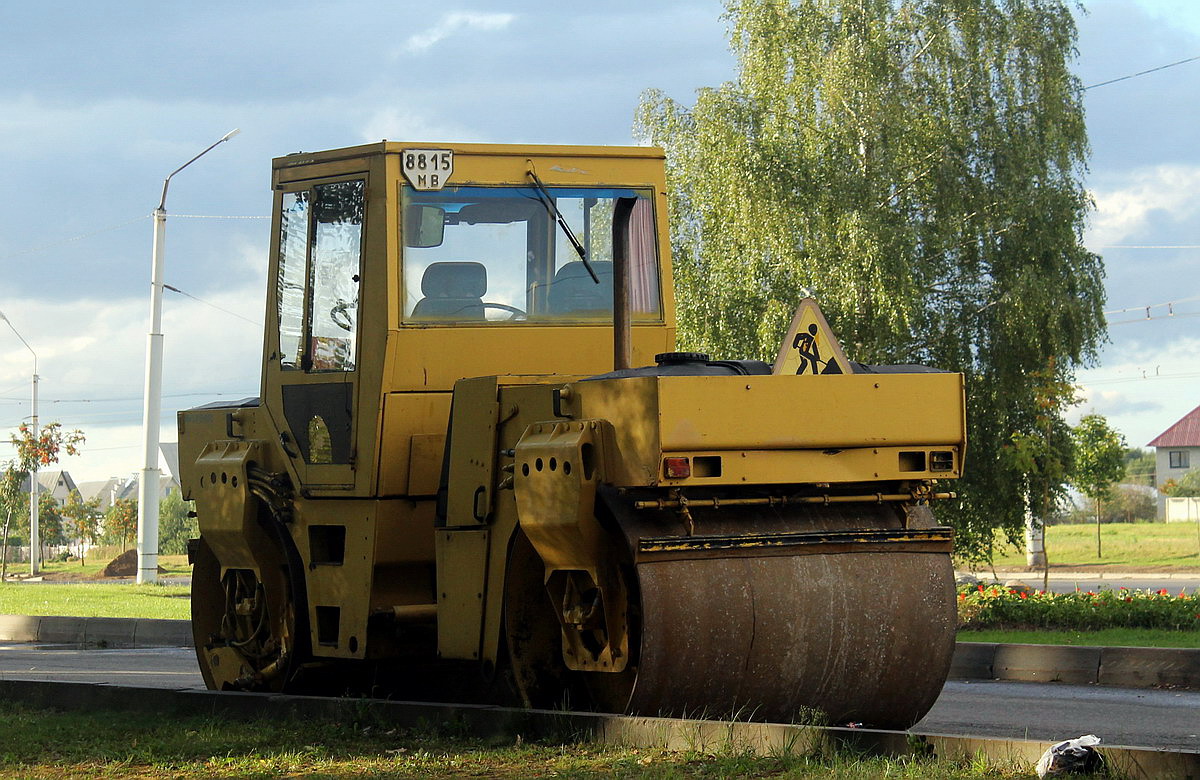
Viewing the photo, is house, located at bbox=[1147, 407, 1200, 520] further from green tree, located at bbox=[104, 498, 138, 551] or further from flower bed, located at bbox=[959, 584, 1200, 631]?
flower bed, located at bbox=[959, 584, 1200, 631]

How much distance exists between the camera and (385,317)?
8.49 meters

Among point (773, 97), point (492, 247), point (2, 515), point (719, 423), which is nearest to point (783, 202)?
point (773, 97)

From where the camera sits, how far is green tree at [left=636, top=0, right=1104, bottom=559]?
2980cm

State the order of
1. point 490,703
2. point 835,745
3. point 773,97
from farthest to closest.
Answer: point 773,97 < point 490,703 < point 835,745

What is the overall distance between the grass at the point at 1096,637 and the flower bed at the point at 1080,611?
0.68 feet

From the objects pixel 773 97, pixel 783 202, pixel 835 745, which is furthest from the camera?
pixel 773 97

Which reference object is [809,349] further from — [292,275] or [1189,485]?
[1189,485]

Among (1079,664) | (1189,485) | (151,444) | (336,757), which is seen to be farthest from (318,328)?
(1189,485)

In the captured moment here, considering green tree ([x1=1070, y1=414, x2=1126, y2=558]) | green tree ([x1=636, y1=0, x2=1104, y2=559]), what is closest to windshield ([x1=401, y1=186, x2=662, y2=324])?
green tree ([x1=636, y1=0, x2=1104, y2=559])

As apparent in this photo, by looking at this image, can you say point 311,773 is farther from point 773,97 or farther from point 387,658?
point 773,97

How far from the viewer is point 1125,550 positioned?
170 ft

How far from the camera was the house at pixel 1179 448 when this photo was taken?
126 metres

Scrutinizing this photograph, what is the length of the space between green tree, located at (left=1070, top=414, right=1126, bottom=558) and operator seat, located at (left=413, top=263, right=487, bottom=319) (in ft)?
127

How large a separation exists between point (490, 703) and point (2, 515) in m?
67.6
